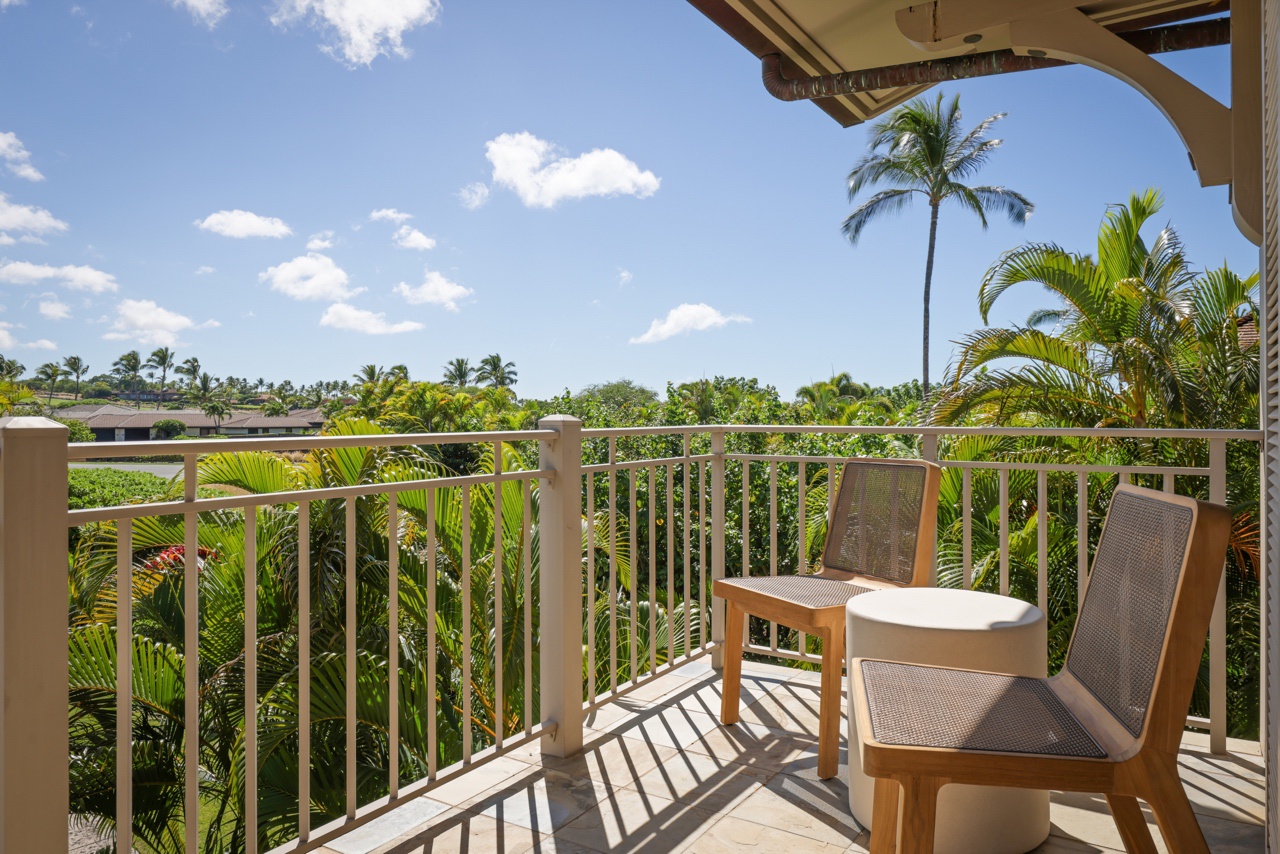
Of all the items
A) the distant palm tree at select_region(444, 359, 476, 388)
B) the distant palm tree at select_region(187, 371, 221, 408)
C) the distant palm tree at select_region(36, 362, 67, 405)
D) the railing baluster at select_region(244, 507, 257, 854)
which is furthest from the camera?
the distant palm tree at select_region(444, 359, 476, 388)

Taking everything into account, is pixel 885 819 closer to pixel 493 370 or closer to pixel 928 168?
pixel 928 168

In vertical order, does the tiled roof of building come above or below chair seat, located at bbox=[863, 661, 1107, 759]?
above

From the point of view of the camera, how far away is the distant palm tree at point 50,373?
42.6m

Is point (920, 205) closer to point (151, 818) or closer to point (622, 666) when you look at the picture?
point (622, 666)

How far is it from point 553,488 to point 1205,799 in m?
2.23

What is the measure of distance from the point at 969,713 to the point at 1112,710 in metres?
0.26

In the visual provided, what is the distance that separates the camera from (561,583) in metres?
2.79

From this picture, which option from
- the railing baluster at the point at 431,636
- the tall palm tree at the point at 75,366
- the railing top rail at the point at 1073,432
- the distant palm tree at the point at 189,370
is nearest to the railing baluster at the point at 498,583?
the railing baluster at the point at 431,636

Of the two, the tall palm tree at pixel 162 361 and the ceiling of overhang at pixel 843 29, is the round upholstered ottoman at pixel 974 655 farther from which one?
the tall palm tree at pixel 162 361

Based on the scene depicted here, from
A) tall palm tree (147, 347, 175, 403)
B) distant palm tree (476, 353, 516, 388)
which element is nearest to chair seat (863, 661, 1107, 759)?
tall palm tree (147, 347, 175, 403)

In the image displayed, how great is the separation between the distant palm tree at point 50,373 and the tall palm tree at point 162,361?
808 cm

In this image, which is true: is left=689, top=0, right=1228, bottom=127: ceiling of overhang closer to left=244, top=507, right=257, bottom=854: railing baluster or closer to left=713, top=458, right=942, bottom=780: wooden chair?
left=713, top=458, right=942, bottom=780: wooden chair

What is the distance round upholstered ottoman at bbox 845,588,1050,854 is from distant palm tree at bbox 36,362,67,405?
163 ft

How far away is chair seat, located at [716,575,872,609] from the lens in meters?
2.67
